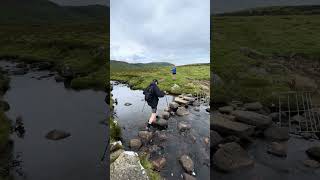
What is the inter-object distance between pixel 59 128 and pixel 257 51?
61508mm

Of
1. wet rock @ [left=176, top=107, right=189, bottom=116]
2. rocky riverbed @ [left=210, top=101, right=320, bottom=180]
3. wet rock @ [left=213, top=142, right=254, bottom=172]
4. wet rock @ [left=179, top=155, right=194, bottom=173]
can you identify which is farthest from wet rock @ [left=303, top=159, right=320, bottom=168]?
wet rock @ [left=176, top=107, right=189, bottom=116]

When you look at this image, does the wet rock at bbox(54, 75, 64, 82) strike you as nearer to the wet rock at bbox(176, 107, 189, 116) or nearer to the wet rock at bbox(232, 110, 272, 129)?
the wet rock at bbox(176, 107, 189, 116)

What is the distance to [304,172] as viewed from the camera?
65.9 ft

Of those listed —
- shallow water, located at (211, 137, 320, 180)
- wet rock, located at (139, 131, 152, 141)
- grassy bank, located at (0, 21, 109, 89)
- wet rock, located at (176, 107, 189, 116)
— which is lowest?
shallow water, located at (211, 137, 320, 180)

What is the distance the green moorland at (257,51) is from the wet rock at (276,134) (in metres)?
13.6

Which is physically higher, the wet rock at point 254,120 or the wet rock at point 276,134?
the wet rock at point 254,120

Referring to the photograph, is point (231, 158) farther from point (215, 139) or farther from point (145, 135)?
point (145, 135)

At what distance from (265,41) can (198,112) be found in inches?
2749

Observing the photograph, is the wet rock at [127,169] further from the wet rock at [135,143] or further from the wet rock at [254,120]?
the wet rock at [254,120]

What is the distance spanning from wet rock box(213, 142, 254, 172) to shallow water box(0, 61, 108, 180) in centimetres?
732

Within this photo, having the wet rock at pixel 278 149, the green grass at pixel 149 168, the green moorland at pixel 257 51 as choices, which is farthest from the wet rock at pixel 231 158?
the green moorland at pixel 257 51

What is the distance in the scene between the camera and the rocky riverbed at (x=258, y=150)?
20.0 meters

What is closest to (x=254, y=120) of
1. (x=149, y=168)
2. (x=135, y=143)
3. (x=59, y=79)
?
(x=135, y=143)

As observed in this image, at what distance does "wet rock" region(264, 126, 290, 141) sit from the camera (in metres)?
25.7
